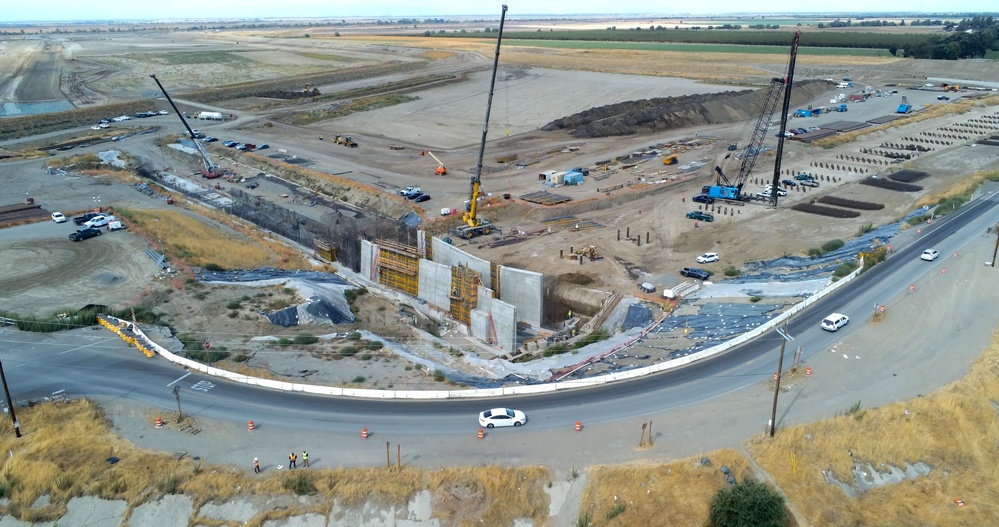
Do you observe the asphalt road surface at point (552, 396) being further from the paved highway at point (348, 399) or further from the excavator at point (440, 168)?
the excavator at point (440, 168)

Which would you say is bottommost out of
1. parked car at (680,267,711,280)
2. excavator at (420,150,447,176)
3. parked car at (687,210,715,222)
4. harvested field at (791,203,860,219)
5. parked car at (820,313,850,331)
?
parked car at (680,267,711,280)

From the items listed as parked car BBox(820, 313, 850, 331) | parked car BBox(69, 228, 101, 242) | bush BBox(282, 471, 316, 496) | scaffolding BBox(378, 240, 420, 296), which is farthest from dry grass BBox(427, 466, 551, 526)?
parked car BBox(69, 228, 101, 242)

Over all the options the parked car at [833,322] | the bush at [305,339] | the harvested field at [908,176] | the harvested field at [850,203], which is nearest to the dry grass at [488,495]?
the bush at [305,339]

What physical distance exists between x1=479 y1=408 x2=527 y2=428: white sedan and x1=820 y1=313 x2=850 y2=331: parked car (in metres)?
17.1

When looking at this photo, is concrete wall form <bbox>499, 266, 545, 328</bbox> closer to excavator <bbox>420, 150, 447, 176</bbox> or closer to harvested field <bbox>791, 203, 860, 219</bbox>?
harvested field <bbox>791, 203, 860, 219</bbox>

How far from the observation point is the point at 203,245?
53.3 metres

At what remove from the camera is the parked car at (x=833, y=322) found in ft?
111

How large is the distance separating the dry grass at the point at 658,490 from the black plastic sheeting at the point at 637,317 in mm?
14482

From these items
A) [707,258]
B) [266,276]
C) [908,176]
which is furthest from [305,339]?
[908,176]

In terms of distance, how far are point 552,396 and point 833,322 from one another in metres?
15.5

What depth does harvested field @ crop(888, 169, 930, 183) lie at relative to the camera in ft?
226

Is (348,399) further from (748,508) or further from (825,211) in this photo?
(825,211)

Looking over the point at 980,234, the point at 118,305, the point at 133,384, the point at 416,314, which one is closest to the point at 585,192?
the point at 416,314

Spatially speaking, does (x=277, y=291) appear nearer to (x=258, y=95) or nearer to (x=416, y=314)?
(x=416, y=314)
